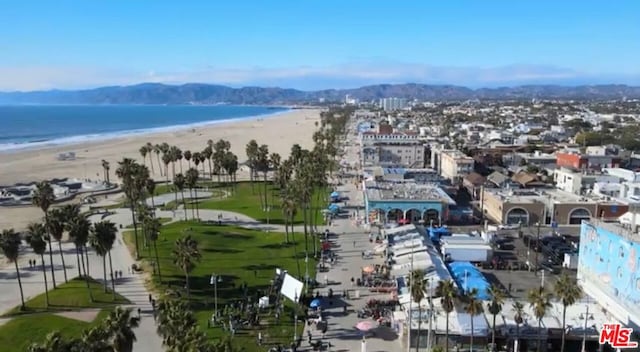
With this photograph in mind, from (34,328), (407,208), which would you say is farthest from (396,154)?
(34,328)

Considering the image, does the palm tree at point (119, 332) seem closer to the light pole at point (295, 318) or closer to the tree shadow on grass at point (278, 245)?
the light pole at point (295, 318)

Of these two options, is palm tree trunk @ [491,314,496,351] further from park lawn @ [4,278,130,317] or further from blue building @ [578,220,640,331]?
park lawn @ [4,278,130,317]

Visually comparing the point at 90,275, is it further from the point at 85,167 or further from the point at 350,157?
the point at 350,157

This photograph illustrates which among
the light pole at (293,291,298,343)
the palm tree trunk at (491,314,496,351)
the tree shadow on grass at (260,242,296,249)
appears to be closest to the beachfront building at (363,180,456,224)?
the tree shadow on grass at (260,242,296,249)

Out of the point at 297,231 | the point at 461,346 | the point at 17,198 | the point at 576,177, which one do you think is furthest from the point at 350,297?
the point at 17,198

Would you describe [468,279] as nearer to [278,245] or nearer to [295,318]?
[295,318]

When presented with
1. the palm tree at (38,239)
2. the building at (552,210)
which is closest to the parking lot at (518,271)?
the building at (552,210)
